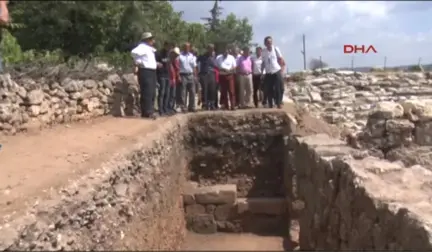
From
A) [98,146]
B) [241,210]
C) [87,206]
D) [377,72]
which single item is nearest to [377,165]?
[87,206]

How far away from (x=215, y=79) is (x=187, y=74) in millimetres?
876

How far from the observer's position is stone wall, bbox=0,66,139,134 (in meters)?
8.70

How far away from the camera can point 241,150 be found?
45.3 ft

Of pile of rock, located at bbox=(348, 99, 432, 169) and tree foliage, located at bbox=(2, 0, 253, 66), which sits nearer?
pile of rock, located at bbox=(348, 99, 432, 169)

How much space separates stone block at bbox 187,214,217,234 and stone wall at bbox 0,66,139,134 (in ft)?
8.49

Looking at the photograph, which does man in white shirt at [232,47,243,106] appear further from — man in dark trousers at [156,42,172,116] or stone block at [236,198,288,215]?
stone block at [236,198,288,215]

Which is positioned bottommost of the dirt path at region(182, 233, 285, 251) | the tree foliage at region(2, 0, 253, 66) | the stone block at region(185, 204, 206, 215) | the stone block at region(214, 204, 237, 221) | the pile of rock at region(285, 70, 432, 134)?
the dirt path at region(182, 233, 285, 251)

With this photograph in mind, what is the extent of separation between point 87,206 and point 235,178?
837cm

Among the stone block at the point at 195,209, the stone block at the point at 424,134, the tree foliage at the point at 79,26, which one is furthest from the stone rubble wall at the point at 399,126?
the tree foliage at the point at 79,26

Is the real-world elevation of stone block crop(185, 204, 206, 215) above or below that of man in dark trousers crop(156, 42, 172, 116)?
below

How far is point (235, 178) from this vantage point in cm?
1392

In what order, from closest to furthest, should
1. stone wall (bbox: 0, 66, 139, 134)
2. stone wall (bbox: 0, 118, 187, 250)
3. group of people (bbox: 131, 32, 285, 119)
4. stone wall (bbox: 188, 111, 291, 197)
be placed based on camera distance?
stone wall (bbox: 0, 118, 187, 250) → stone wall (bbox: 0, 66, 139, 134) → group of people (bbox: 131, 32, 285, 119) → stone wall (bbox: 188, 111, 291, 197)

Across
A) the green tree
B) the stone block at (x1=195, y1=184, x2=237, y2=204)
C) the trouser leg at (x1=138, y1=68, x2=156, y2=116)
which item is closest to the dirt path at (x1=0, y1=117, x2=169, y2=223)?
the trouser leg at (x1=138, y1=68, x2=156, y2=116)

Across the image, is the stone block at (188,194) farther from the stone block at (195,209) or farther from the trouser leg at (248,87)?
the trouser leg at (248,87)
